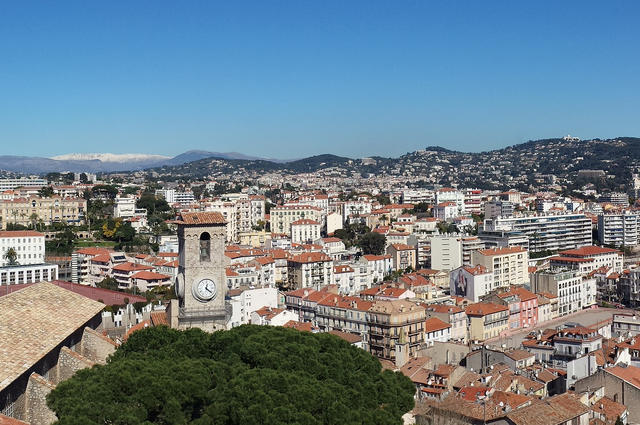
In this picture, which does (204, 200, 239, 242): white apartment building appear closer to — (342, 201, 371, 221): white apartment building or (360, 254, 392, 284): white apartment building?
(342, 201, 371, 221): white apartment building

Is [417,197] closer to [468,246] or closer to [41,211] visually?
[468,246]

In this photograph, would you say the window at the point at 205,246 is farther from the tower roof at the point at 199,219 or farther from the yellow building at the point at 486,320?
the yellow building at the point at 486,320

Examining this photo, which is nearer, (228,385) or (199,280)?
(228,385)

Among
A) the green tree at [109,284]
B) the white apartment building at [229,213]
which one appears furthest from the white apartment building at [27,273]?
the white apartment building at [229,213]

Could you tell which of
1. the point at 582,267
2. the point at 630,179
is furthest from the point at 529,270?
the point at 630,179

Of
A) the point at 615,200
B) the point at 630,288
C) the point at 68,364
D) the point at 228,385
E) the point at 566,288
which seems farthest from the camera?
the point at 615,200

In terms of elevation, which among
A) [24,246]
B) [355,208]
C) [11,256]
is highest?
[355,208]

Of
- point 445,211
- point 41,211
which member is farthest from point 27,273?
point 445,211
